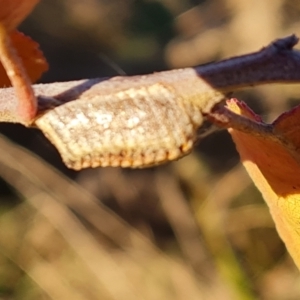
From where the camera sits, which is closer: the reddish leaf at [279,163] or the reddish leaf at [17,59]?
the reddish leaf at [17,59]

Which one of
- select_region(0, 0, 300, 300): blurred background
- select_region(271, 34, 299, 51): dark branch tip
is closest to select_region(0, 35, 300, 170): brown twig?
select_region(271, 34, 299, 51): dark branch tip

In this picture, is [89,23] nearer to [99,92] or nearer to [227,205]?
[227,205]

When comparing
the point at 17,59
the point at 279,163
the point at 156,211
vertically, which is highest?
the point at 17,59

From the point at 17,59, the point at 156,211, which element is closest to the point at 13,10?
the point at 17,59

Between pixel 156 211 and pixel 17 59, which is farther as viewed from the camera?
pixel 156 211

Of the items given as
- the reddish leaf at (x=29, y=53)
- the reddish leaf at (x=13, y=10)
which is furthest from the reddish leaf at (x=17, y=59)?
the reddish leaf at (x=29, y=53)

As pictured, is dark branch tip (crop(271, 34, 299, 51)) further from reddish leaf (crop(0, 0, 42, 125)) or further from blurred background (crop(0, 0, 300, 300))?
blurred background (crop(0, 0, 300, 300))

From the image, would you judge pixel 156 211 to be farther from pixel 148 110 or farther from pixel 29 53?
pixel 148 110

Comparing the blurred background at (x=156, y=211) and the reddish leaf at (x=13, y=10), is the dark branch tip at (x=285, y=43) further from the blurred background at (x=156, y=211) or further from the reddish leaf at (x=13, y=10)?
the blurred background at (x=156, y=211)
